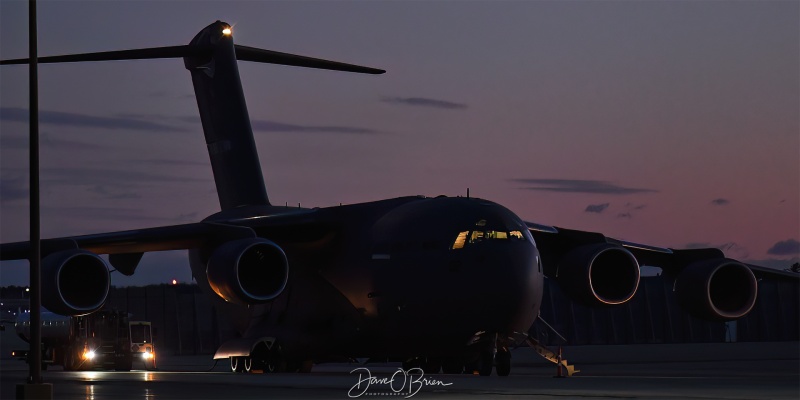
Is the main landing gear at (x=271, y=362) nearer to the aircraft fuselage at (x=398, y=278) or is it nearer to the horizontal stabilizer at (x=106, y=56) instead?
the aircraft fuselage at (x=398, y=278)

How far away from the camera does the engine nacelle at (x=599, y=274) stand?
1105 inches

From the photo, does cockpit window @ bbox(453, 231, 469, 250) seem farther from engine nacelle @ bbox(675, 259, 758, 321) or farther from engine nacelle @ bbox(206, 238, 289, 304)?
engine nacelle @ bbox(675, 259, 758, 321)

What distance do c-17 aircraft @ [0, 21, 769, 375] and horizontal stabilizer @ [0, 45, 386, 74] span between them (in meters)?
0.07

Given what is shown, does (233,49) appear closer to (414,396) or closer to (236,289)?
(236,289)

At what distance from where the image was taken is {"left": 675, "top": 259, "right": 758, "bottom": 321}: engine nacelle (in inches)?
1160

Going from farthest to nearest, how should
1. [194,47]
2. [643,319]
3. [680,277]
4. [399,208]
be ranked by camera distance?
[643,319]
[194,47]
[680,277]
[399,208]

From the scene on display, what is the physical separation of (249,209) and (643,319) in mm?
30679

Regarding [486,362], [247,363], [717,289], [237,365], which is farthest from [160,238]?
[717,289]

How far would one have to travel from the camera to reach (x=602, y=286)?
29.1 meters

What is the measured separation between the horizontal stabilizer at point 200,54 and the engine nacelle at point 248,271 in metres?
8.42

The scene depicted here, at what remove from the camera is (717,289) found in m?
30.5

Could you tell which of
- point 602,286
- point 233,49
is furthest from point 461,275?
point 233,49

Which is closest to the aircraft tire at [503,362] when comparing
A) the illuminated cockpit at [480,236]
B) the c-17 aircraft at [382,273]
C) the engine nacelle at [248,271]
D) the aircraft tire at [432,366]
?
the c-17 aircraft at [382,273]

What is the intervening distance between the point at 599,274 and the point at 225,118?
11380 mm
